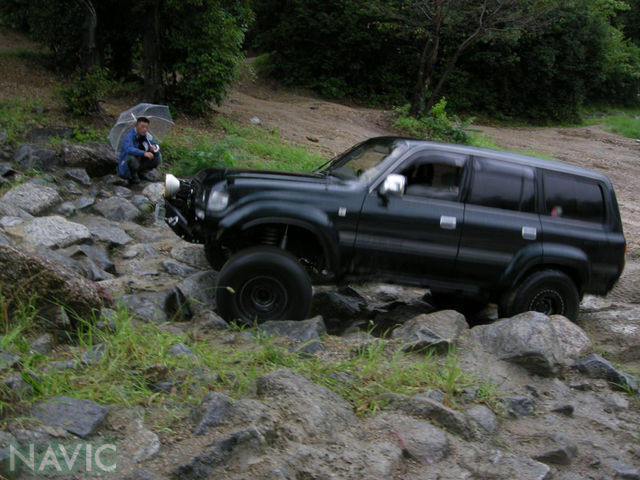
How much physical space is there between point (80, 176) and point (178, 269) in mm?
3637

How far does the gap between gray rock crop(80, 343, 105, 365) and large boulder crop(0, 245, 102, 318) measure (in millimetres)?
477

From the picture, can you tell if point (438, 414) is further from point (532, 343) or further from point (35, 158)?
point (35, 158)

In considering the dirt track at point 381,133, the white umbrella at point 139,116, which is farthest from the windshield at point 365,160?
the dirt track at point 381,133

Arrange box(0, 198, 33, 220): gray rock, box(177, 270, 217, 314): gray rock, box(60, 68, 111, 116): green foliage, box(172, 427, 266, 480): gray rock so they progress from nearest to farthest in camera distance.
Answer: box(172, 427, 266, 480): gray rock → box(177, 270, 217, 314): gray rock → box(0, 198, 33, 220): gray rock → box(60, 68, 111, 116): green foliage

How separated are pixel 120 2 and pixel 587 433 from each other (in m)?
14.5

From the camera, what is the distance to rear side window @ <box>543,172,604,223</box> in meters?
7.07

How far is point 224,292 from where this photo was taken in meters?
6.18

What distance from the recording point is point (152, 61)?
1529 cm

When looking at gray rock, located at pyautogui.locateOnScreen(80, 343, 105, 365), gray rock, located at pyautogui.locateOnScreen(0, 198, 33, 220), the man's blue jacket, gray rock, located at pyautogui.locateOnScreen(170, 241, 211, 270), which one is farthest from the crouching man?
gray rock, located at pyautogui.locateOnScreen(80, 343, 105, 365)

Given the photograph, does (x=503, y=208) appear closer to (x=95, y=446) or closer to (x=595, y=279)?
(x=595, y=279)

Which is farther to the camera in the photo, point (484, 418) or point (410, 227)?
point (410, 227)

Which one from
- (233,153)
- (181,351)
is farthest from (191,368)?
(233,153)

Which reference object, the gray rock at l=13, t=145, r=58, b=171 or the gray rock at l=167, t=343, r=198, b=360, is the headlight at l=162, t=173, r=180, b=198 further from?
the gray rock at l=13, t=145, r=58, b=171

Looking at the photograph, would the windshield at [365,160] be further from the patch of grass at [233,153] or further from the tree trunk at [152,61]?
the tree trunk at [152,61]
